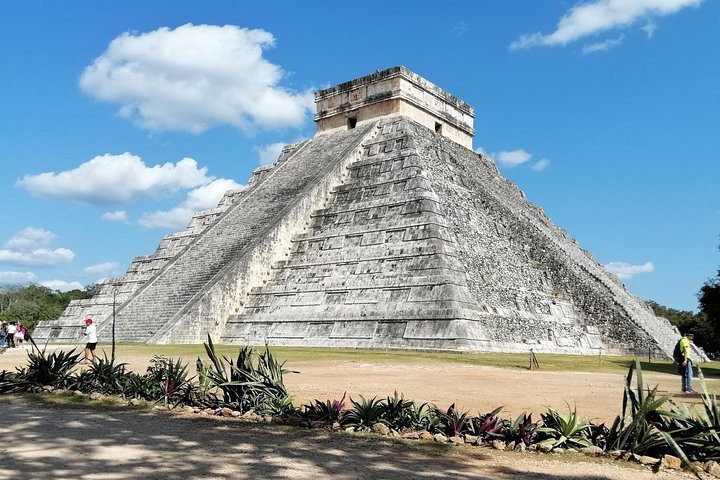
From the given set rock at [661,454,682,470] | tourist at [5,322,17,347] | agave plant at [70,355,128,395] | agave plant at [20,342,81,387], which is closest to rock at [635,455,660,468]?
rock at [661,454,682,470]

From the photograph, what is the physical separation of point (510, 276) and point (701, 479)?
540 inches

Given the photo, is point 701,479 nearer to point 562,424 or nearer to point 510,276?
point 562,424

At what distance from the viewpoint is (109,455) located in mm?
4703

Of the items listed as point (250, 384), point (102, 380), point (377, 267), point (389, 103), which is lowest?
point (102, 380)

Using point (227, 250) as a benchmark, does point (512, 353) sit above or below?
below

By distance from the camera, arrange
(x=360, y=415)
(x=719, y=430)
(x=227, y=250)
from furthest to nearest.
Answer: (x=227, y=250)
(x=360, y=415)
(x=719, y=430)

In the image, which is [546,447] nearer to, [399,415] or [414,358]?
[399,415]

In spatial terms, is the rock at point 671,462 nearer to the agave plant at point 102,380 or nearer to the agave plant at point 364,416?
the agave plant at point 364,416

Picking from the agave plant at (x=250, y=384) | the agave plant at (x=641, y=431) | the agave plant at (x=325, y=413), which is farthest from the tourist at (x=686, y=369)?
the agave plant at (x=250, y=384)

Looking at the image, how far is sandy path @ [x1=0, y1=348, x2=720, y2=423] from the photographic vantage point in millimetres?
7523

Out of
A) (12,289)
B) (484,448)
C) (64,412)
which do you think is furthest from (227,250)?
(12,289)

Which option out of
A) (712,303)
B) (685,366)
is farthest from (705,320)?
(685,366)

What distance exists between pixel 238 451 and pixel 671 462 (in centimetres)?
320

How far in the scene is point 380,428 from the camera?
5922 mm
